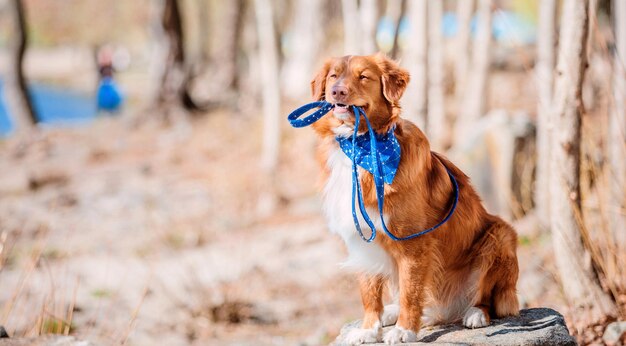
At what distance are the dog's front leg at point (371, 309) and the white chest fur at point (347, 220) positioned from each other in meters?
0.07

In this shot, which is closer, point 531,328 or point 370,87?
point 370,87

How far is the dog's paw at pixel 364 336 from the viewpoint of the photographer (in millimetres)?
3156

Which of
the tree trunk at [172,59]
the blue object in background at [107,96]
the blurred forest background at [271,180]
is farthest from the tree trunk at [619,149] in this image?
the blue object in background at [107,96]

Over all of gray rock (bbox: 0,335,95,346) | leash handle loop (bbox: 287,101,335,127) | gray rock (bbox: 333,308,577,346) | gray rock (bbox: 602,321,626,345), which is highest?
leash handle loop (bbox: 287,101,335,127)

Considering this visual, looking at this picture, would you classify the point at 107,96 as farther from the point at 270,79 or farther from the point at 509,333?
the point at 509,333

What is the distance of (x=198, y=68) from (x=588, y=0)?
87.7ft

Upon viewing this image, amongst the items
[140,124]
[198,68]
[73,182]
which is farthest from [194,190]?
[198,68]

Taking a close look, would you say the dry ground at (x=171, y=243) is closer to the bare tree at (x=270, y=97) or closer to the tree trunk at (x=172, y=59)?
the bare tree at (x=270, y=97)

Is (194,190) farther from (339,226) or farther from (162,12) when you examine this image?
(339,226)

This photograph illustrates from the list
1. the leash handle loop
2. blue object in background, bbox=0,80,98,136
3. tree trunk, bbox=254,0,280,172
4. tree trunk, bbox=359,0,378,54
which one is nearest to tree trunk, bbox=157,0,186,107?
tree trunk, bbox=254,0,280,172

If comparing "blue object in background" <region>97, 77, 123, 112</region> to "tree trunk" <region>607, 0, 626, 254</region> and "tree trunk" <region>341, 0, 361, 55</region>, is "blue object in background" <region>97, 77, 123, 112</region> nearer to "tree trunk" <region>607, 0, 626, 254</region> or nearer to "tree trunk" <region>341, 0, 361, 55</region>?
"tree trunk" <region>341, 0, 361, 55</region>

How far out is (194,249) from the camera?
939cm

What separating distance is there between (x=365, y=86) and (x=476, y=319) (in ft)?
4.05

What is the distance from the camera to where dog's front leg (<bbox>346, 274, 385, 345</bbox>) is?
10.4 feet
